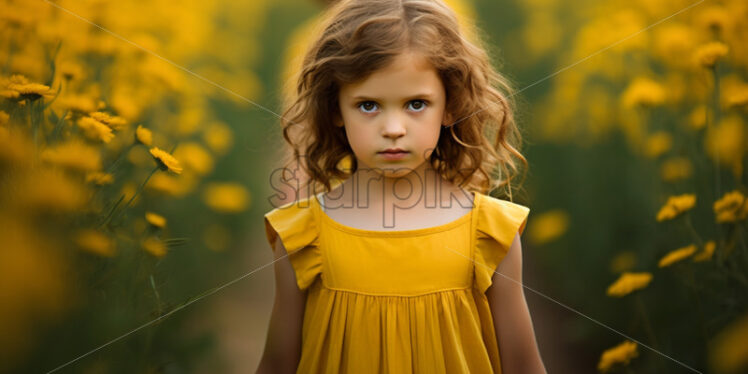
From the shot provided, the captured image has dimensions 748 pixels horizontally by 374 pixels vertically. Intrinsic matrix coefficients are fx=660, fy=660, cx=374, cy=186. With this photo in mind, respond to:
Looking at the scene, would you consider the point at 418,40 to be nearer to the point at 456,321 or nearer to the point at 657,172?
the point at 456,321

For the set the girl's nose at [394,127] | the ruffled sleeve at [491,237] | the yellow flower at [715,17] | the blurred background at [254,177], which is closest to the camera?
the girl's nose at [394,127]

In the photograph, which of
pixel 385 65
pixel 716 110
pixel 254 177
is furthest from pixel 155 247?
pixel 716 110

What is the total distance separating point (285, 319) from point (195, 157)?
449 mm

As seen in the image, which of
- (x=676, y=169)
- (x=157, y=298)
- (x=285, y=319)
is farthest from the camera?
(x=676, y=169)

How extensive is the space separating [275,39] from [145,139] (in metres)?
0.42

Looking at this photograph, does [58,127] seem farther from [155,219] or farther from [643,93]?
[643,93]

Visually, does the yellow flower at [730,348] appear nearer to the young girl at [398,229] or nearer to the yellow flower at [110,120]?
the young girl at [398,229]

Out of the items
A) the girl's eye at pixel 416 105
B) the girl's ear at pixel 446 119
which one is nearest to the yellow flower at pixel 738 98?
the girl's ear at pixel 446 119

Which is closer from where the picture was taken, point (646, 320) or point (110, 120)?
point (110, 120)

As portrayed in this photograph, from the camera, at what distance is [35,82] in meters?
1.28

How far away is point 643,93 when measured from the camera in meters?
1.51

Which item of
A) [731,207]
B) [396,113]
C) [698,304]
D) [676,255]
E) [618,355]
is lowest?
[618,355]

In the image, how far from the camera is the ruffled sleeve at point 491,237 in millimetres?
1197

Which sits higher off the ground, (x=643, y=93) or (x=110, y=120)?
(x=643, y=93)
